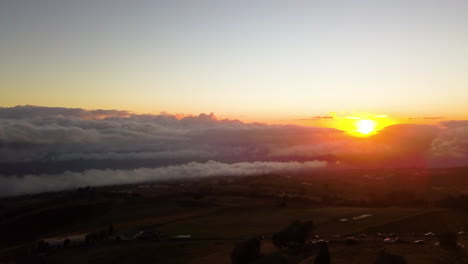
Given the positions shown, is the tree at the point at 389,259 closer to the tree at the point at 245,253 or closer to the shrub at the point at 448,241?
the shrub at the point at 448,241

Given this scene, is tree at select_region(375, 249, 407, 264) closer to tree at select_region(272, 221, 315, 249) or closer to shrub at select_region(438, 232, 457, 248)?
shrub at select_region(438, 232, 457, 248)

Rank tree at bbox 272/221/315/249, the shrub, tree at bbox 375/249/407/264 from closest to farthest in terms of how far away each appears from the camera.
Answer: tree at bbox 375/249/407/264, the shrub, tree at bbox 272/221/315/249

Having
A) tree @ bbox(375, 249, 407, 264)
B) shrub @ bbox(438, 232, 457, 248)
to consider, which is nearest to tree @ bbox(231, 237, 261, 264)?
tree @ bbox(375, 249, 407, 264)

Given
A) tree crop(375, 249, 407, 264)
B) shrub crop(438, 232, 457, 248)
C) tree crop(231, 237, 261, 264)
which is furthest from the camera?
tree crop(231, 237, 261, 264)

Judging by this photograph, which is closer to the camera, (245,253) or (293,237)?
(245,253)

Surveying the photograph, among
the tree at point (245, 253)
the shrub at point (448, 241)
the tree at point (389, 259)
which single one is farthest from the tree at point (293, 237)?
the shrub at point (448, 241)

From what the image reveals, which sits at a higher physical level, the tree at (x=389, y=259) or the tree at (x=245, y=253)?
the tree at (x=389, y=259)

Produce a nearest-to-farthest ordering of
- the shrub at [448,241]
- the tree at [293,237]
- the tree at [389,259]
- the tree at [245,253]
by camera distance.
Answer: the tree at [389,259]
the shrub at [448,241]
the tree at [245,253]
the tree at [293,237]

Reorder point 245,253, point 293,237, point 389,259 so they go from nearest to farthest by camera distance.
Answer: point 389,259 → point 245,253 → point 293,237

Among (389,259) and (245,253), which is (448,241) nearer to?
(389,259)

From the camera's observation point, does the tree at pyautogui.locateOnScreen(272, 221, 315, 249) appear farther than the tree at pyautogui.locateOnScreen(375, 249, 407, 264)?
Yes

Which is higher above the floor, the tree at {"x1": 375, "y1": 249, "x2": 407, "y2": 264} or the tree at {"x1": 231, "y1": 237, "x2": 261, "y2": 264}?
the tree at {"x1": 375, "y1": 249, "x2": 407, "y2": 264}

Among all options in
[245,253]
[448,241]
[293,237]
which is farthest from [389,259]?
[245,253]

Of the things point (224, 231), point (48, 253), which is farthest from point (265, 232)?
point (48, 253)
